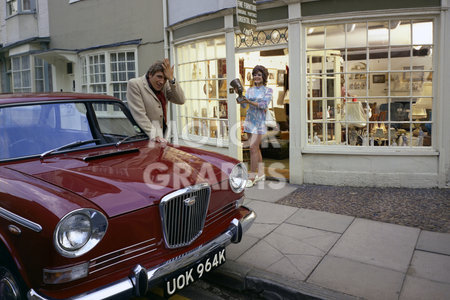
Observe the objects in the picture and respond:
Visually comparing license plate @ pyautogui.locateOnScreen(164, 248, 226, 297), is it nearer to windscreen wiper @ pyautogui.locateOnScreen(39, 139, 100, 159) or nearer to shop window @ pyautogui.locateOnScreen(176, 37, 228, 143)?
windscreen wiper @ pyautogui.locateOnScreen(39, 139, 100, 159)

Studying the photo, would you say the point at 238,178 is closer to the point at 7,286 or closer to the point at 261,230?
the point at 261,230

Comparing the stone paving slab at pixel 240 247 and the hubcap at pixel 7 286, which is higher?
the hubcap at pixel 7 286

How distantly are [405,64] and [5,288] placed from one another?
20.7ft

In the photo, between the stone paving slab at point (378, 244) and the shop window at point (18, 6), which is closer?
the stone paving slab at point (378, 244)

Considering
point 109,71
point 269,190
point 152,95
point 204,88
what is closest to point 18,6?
point 109,71

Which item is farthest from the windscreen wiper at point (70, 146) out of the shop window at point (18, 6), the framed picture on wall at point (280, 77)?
the shop window at point (18, 6)

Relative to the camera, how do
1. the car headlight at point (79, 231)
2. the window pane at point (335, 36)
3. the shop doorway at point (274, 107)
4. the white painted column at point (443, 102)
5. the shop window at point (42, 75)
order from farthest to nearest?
the shop window at point (42, 75) < the shop doorway at point (274, 107) < the window pane at point (335, 36) < the white painted column at point (443, 102) < the car headlight at point (79, 231)

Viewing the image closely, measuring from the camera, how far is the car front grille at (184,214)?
2906mm

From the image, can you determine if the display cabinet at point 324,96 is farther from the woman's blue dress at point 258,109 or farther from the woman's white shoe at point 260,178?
the woman's white shoe at point 260,178

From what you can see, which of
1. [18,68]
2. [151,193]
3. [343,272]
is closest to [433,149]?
[343,272]

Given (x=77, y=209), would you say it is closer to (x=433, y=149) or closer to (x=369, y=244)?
(x=369, y=244)

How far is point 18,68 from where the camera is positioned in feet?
48.3

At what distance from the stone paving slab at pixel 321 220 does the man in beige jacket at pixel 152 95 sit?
2.09 m

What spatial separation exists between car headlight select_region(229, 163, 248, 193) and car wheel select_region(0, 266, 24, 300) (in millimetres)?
1824
